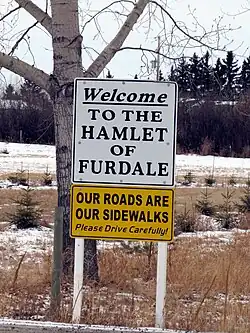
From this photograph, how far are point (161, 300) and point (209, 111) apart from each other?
63200 millimetres

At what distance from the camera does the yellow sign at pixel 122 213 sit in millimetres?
5199

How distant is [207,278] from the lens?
7.82 m

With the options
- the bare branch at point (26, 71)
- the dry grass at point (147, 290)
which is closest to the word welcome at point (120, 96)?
the dry grass at point (147, 290)

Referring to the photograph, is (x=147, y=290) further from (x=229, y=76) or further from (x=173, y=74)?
(x=229, y=76)

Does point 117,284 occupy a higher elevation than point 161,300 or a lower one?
lower

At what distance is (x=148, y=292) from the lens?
7.35 metres

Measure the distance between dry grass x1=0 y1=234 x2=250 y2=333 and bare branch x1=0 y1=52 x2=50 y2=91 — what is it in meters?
2.15

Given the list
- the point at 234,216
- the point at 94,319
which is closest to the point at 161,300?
the point at 94,319

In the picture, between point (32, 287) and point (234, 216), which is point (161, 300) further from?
point (234, 216)

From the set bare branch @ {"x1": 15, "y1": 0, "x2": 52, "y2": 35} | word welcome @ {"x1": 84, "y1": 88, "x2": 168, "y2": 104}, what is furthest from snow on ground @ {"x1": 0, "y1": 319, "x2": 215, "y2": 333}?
bare branch @ {"x1": 15, "y1": 0, "x2": 52, "y2": 35}

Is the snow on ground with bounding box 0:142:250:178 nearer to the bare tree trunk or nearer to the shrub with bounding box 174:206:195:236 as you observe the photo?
the shrub with bounding box 174:206:195:236

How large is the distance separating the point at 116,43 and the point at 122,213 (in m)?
3.58

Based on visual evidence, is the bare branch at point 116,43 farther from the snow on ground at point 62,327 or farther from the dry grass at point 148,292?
the snow on ground at point 62,327

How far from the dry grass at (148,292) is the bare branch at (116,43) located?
7.63 ft
